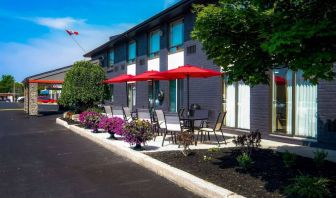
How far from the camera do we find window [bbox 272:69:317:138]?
35.9ft

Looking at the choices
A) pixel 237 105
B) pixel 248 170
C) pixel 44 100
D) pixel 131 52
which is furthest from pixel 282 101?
pixel 44 100

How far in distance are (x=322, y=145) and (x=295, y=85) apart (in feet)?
6.40

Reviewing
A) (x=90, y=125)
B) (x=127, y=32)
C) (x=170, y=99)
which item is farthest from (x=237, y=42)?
(x=127, y=32)

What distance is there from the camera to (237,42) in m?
6.50

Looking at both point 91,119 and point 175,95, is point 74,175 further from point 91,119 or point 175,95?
point 175,95

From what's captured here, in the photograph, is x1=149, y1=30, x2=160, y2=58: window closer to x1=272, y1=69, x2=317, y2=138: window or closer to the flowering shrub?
the flowering shrub

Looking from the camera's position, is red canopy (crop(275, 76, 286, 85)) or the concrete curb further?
red canopy (crop(275, 76, 286, 85))

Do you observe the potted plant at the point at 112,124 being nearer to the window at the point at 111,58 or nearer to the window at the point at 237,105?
the window at the point at 237,105

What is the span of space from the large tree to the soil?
5.67 feet

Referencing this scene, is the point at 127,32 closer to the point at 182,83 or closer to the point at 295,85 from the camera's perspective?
the point at 182,83

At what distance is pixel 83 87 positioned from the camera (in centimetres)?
2323

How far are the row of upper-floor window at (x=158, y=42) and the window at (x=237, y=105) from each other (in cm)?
499

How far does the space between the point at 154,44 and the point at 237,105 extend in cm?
958

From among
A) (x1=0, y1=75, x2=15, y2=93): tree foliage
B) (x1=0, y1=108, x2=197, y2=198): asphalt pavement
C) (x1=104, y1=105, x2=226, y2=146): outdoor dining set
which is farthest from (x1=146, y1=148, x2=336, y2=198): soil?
(x1=0, y1=75, x2=15, y2=93): tree foliage
